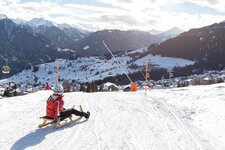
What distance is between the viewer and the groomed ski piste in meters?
11.5

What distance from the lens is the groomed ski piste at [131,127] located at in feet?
37.7

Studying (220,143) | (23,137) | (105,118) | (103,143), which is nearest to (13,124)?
(23,137)

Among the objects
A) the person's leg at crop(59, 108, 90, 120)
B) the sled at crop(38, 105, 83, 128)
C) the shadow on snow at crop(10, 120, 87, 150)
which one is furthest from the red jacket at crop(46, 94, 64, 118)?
the shadow on snow at crop(10, 120, 87, 150)

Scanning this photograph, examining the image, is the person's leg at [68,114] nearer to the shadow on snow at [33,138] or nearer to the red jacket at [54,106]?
the red jacket at [54,106]

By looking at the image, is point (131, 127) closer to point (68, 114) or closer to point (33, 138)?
point (68, 114)

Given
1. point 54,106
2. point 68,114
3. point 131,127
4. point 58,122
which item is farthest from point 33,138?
point 131,127

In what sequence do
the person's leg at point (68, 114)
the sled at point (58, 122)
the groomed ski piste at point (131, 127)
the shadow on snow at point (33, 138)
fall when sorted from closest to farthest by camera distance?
1. the groomed ski piste at point (131, 127)
2. the shadow on snow at point (33, 138)
3. the sled at point (58, 122)
4. the person's leg at point (68, 114)

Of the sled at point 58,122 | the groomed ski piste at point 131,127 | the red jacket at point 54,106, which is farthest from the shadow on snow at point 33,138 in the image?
the red jacket at point 54,106

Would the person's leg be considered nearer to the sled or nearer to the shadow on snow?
the sled

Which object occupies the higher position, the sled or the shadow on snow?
the sled

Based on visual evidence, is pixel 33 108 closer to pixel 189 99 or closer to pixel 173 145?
pixel 189 99

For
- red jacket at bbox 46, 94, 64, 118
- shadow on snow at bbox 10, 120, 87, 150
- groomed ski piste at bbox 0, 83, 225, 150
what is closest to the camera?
groomed ski piste at bbox 0, 83, 225, 150

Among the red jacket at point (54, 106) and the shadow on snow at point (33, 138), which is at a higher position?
the red jacket at point (54, 106)

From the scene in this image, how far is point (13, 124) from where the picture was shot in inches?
606
